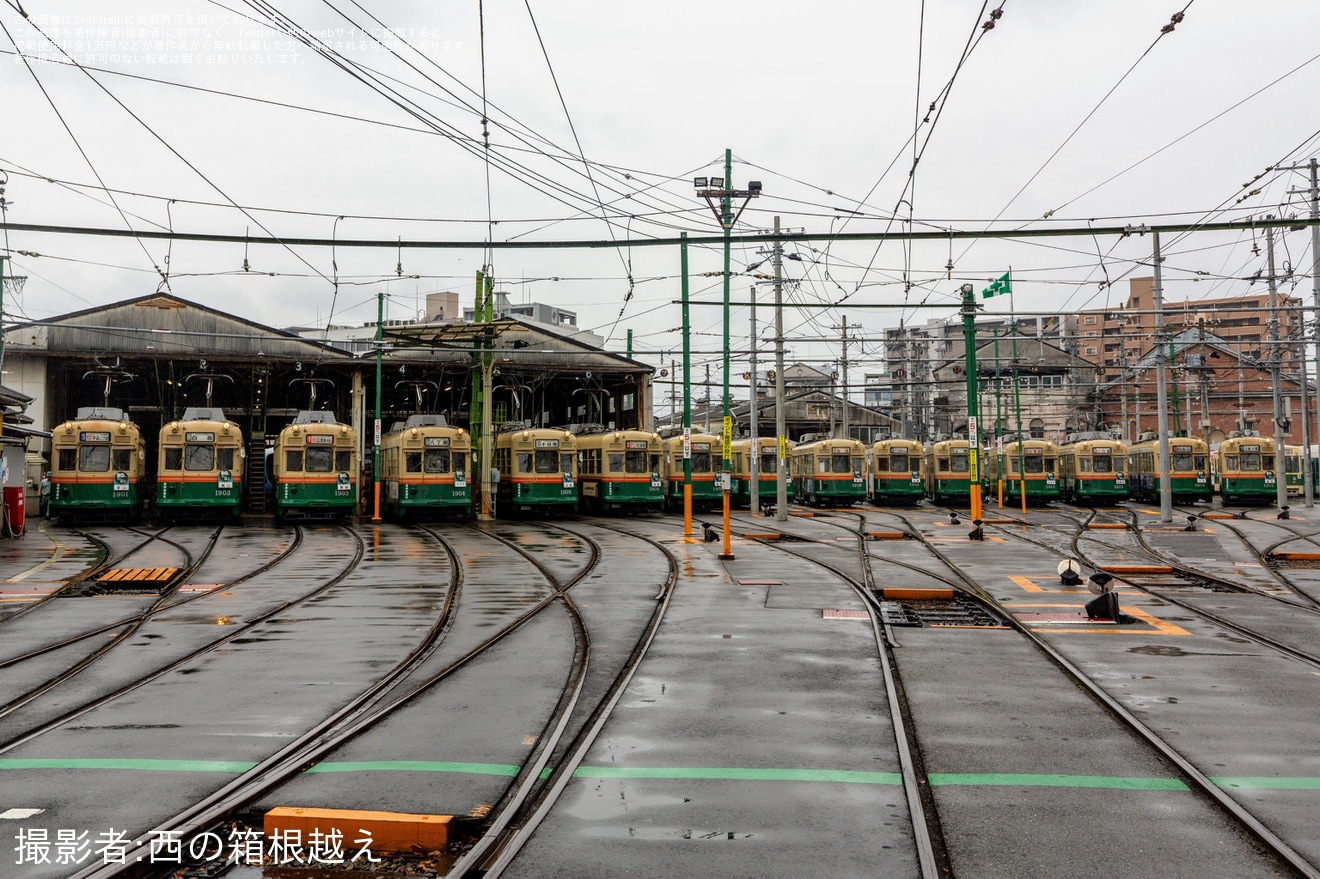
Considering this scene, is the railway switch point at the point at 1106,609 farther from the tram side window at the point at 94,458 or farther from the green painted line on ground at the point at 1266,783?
the tram side window at the point at 94,458

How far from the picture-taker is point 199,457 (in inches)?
1211

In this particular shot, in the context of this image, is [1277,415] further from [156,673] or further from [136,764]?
A: [136,764]

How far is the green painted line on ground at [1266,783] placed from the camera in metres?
6.22

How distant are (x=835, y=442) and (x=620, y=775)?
1380 inches

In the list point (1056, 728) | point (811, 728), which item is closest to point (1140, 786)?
point (1056, 728)

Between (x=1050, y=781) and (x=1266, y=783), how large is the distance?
4.23 ft

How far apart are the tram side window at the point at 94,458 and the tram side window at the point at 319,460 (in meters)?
5.57

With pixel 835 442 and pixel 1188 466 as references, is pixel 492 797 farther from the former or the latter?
pixel 1188 466

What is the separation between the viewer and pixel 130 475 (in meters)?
30.9

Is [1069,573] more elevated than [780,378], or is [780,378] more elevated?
[780,378]

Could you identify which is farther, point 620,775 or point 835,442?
point 835,442

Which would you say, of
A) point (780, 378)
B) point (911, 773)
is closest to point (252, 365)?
point (780, 378)

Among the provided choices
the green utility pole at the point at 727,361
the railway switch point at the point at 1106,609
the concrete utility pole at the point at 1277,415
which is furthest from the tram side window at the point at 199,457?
the concrete utility pole at the point at 1277,415

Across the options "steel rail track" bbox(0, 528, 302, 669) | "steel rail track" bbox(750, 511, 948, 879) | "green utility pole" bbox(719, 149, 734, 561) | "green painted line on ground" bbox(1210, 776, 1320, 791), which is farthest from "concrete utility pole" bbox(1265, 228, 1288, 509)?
"green painted line on ground" bbox(1210, 776, 1320, 791)
